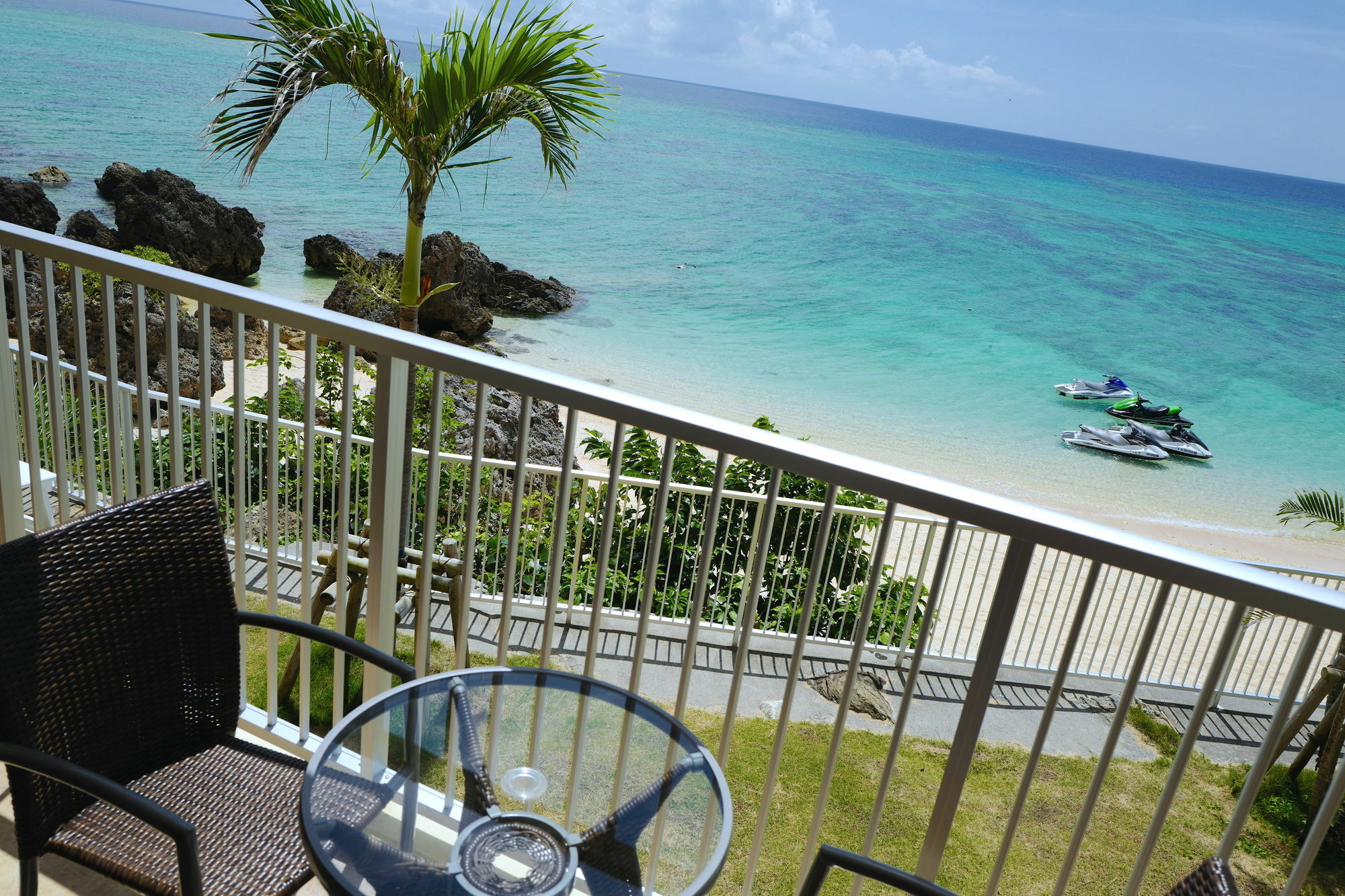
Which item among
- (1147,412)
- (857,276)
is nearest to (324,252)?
(857,276)

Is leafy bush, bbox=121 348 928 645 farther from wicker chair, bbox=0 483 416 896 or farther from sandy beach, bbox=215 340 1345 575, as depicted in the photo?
sandy beach, bbox=215 340 1345 575

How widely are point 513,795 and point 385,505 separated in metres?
0.75

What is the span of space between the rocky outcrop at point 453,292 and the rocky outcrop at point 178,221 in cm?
315

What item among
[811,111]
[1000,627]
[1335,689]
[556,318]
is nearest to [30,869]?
[1000,627]

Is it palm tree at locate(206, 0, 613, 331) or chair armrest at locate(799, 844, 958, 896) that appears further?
palm tree at locate(206, 0, 613, 331)

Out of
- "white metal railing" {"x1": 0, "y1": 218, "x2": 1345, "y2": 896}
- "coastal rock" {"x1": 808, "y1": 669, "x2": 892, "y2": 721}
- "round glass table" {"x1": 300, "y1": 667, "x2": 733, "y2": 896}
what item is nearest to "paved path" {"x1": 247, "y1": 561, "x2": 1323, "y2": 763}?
"coastal rock" {"x1": 808, "y1": 669, "x2": 892, "y2": 721}

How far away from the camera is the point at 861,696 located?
6.32 m

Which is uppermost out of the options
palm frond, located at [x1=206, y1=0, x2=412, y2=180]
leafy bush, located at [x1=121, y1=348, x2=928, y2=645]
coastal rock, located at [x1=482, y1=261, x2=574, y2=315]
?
palm frond, located at [x1=206, y1=0, x2=412, y2=180]

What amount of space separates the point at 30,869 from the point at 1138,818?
18.5ft

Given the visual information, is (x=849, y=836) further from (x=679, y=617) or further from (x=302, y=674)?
(x=302, y=674)

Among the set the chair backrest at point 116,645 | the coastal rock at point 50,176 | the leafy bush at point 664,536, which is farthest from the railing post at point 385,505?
the coastal rock at point 50,176

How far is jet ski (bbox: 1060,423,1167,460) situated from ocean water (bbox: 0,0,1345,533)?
36 cm

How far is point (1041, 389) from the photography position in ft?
99.9

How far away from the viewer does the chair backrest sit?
4.84ft
